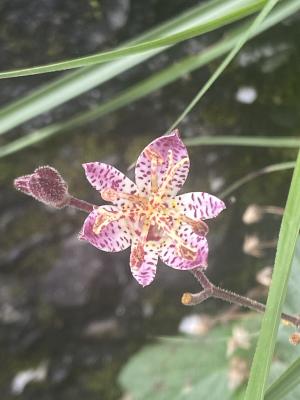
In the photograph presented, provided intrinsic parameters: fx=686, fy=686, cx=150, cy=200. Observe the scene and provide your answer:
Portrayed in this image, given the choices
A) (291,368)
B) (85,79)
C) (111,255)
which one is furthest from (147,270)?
(111,255)

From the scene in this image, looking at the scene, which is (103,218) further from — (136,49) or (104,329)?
(104,329)

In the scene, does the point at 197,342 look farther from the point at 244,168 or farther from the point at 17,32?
the point at 17,32

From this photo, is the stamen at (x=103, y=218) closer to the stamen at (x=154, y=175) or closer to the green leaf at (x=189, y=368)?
the stamen at (x=154, y=175)

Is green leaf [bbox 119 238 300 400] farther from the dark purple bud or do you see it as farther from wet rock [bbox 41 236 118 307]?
the dark purple bud

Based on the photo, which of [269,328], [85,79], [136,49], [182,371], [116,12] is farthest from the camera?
[116,12]

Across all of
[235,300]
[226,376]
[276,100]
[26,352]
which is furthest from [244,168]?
[235,300]

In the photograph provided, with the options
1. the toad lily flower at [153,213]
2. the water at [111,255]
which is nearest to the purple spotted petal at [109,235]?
the toad lily flower at [153,213]

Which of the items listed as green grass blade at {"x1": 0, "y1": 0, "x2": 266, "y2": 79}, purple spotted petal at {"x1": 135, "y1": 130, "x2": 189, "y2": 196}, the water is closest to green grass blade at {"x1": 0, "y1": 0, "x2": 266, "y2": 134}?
green grass blade at {"x1": 0, "y1": 0, "x2": 266, "y2": 79}
